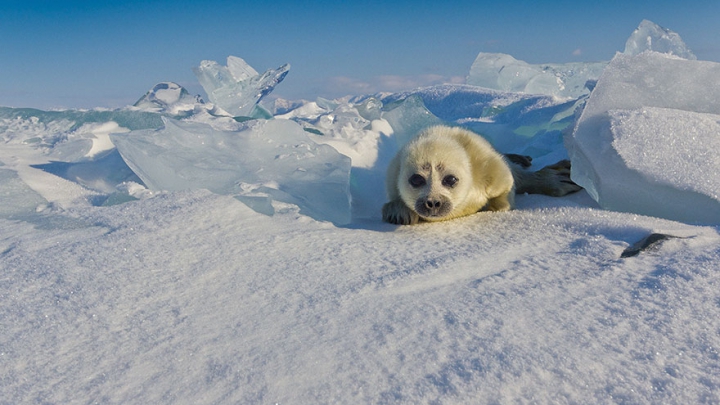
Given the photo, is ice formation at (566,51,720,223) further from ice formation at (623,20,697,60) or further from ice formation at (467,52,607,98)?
ice formation at (467,52,607,98)

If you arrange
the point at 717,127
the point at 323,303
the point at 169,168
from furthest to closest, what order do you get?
1. the point at 169,168
2. the point at 717,127
3. the point at 323,303

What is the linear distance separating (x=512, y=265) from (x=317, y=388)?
1.03 m

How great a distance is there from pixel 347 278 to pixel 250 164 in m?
1.77

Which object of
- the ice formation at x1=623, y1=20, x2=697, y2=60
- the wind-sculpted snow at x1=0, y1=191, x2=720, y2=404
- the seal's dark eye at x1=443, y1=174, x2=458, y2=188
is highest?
the ice formation at x1=623, y1=20, x2=697, y2=60

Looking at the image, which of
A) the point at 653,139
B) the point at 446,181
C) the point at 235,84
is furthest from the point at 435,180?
the point at 235,84

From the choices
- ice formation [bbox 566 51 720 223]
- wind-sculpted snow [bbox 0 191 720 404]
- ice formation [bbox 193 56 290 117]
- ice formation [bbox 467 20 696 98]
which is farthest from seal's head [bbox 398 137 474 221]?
ice formation [bbox 467 20 696 98]

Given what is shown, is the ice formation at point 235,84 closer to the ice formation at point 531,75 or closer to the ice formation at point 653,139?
the ice formation at point 531,75

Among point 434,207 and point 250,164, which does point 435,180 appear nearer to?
point 434,207

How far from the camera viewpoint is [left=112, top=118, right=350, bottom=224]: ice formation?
125 inches

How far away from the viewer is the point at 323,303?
175 centimetres

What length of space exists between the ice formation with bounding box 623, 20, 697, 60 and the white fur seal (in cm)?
543

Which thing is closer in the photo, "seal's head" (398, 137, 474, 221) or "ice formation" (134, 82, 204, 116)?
"seal's head" (398, 137, 474, 221)

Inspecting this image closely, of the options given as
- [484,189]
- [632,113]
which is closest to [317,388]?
[484,189]

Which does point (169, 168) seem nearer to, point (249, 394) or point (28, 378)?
point (28, 378)
